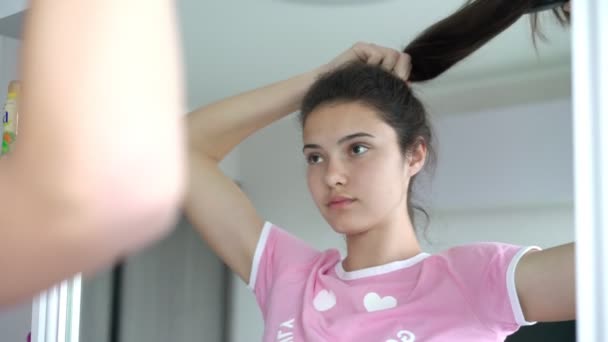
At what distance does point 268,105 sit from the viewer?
1.00 m

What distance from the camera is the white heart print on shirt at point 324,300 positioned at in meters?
0.82

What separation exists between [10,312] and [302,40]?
658 mm

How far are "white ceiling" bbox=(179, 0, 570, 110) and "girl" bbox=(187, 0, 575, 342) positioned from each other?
0.11ft

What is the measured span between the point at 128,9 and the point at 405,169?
719 millimetres

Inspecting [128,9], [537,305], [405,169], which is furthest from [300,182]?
[128,9]

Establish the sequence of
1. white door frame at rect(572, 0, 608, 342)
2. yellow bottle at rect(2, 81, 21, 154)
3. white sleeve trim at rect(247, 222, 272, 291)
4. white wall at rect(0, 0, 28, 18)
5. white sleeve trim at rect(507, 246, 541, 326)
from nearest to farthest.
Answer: white door frame at rect(572, 0, 608, 342), white sleeve trim at rect(507, 246, 541, 326), white sleeve trim at rect(247, 222, 272, 291), yellow bottle at rect(2, 81, 21, 154), white wall at rect(0, 0, 28, 18)

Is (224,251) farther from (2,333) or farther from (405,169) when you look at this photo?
(2,333)

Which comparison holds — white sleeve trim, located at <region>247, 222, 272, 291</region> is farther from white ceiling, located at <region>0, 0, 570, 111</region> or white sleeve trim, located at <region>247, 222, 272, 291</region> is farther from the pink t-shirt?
white ceiling, located at <region>0, 0, 570, 111</region>

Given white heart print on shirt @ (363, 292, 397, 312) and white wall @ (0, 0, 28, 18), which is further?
white wall @ (0, 0, 28, 18)

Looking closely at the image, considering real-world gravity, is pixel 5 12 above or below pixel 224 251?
above

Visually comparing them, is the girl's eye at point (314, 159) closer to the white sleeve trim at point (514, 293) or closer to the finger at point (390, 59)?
the finger at point (390, 59)

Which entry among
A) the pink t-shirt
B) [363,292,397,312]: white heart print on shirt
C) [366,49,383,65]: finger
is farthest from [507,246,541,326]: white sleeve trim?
[366,49,383,65]: finger

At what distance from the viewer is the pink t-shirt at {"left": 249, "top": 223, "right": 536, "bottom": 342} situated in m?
0.74

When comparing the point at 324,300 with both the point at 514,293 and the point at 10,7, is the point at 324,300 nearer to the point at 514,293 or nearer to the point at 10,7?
the point at 514,293
